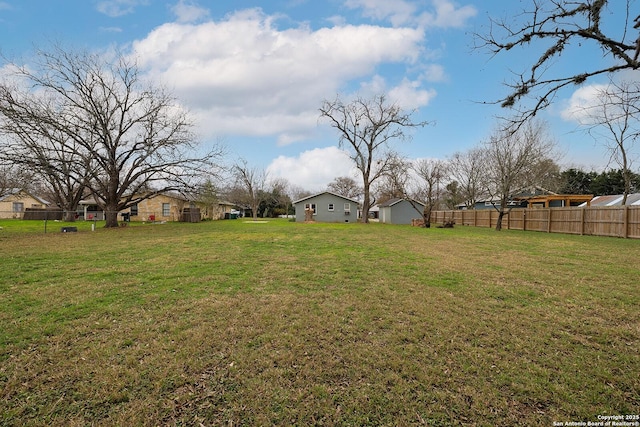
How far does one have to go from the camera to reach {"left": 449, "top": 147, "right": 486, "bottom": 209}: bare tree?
3494 cm

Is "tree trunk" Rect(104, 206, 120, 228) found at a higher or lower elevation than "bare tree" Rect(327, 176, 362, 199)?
lower

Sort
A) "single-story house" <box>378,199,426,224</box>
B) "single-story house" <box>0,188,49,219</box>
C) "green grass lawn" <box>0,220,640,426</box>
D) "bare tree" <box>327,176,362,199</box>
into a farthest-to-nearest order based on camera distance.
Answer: "bare tree" <box>327,176,362,199</box> → "single-story house" <box>0,188,49,219</box> → "single-story house" <box>378,199,426,224</box> → "green grass lawn" <box>0,220,640,426</box>

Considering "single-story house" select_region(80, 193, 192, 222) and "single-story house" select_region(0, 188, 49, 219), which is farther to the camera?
"single-story house" select_region(0, 188, 49, 219)

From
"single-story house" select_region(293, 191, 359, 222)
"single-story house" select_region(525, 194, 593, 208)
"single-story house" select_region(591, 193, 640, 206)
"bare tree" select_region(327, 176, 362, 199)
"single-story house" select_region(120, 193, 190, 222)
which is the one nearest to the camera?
"single-story house" select_region(591, 193, 640, 206)

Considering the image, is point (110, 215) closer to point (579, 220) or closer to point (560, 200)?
point (579, 220)

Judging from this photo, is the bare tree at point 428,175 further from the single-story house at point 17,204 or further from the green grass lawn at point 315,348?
the single-story house at point 17,204

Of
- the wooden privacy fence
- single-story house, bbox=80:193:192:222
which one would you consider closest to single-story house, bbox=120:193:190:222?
single-story house, bbox=80:193:192:222

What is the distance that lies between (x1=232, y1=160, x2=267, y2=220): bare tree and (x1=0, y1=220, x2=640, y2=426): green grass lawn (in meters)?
43.8

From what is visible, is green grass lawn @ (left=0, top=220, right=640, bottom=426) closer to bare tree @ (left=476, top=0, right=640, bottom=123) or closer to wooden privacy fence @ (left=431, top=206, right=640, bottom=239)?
bare tree @ (left=476, top=0, right=640, bottom=123)

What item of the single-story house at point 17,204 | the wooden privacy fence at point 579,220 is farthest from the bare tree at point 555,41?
the single-story house at point 17,204

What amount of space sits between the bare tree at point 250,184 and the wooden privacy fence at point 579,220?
35.9 metres

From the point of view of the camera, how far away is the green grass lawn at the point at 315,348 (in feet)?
7.43

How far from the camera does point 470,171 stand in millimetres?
36656

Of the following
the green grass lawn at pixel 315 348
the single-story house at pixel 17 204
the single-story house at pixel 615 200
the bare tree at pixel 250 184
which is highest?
the bare tree at pixel 250 184
